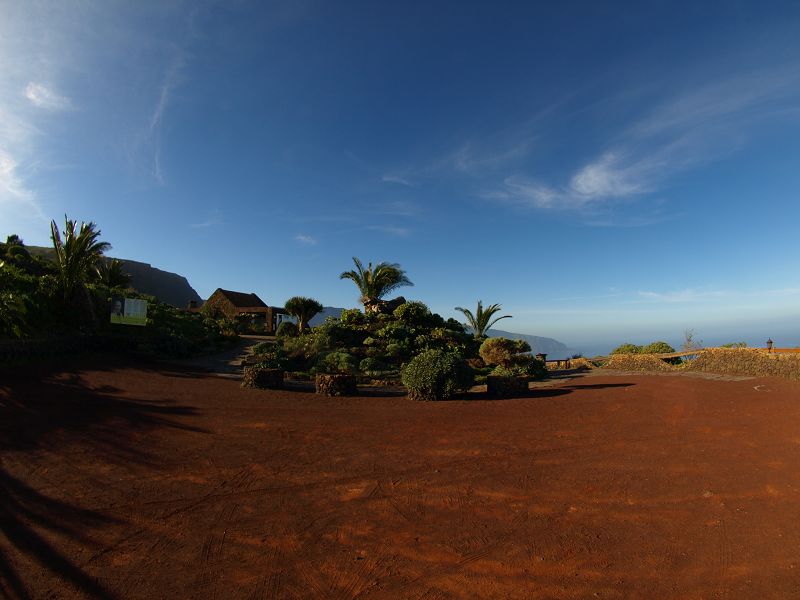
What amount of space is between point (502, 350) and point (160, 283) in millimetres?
97233

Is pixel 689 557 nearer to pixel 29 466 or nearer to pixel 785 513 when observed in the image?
pixel 785 513

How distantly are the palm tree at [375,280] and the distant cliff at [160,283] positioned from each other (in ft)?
211

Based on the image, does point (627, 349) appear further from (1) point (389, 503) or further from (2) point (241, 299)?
(2) point (241, 299)

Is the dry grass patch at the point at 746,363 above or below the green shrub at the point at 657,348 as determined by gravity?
below

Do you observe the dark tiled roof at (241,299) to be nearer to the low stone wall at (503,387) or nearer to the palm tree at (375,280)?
the palm tree at (375,280)

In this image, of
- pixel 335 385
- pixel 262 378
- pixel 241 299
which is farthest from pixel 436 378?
pixel 241 299

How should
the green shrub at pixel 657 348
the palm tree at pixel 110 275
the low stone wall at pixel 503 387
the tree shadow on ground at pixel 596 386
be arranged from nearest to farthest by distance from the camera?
the low stone wall at pixel 503 387
the tree shadow on ground at pixel 596 386
the green shrub at pixel 657 348
the palm tree at pixel 110 275

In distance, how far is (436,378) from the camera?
1269 cm

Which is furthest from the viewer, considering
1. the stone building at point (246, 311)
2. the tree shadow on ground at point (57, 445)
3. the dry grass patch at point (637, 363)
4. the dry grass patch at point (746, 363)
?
the stone building at point (246, 311)

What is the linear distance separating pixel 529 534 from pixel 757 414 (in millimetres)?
9587

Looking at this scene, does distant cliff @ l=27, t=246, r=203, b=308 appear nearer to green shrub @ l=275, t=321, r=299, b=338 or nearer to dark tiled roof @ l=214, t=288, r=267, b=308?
dark tiled roof @ l=214, t=288, r=267, b=308

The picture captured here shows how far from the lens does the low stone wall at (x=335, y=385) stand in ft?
41.8

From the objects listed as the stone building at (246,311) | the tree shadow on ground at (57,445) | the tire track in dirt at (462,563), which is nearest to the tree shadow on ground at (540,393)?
the tree shadow on ground at (57,445)

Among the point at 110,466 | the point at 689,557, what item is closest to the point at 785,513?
the point at 689,557
